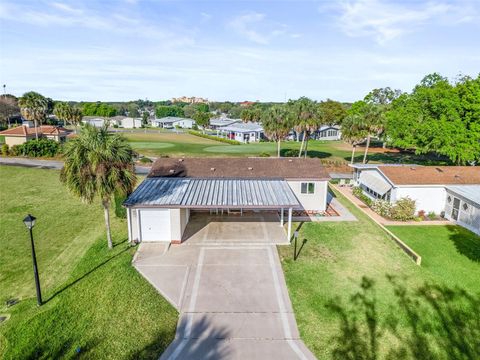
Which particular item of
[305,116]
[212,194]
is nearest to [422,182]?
[212,194]

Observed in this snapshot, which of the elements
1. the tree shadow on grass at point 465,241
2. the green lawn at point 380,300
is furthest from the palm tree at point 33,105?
the tree shadow on grass at point 465,241

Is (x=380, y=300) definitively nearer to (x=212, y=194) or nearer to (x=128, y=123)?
(x=212, y=194)

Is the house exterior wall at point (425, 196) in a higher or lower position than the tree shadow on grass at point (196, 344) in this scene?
higher

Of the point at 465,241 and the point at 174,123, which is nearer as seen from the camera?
the point at 465,241

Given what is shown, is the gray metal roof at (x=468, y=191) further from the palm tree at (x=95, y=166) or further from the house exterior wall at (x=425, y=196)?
the palm tree at (x=95, y=166)

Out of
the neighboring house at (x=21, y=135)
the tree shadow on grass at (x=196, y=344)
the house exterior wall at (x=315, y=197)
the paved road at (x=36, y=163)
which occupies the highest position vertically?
the neighboring house at (x=21, y=135)

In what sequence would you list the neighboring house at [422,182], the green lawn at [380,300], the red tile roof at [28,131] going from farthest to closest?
the red tile roof at [28,131] < the neighboring house at [422,182] < the green lawn at [380,300]

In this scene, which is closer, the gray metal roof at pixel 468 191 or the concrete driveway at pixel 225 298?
the concrete driveway at pixel 225 298
